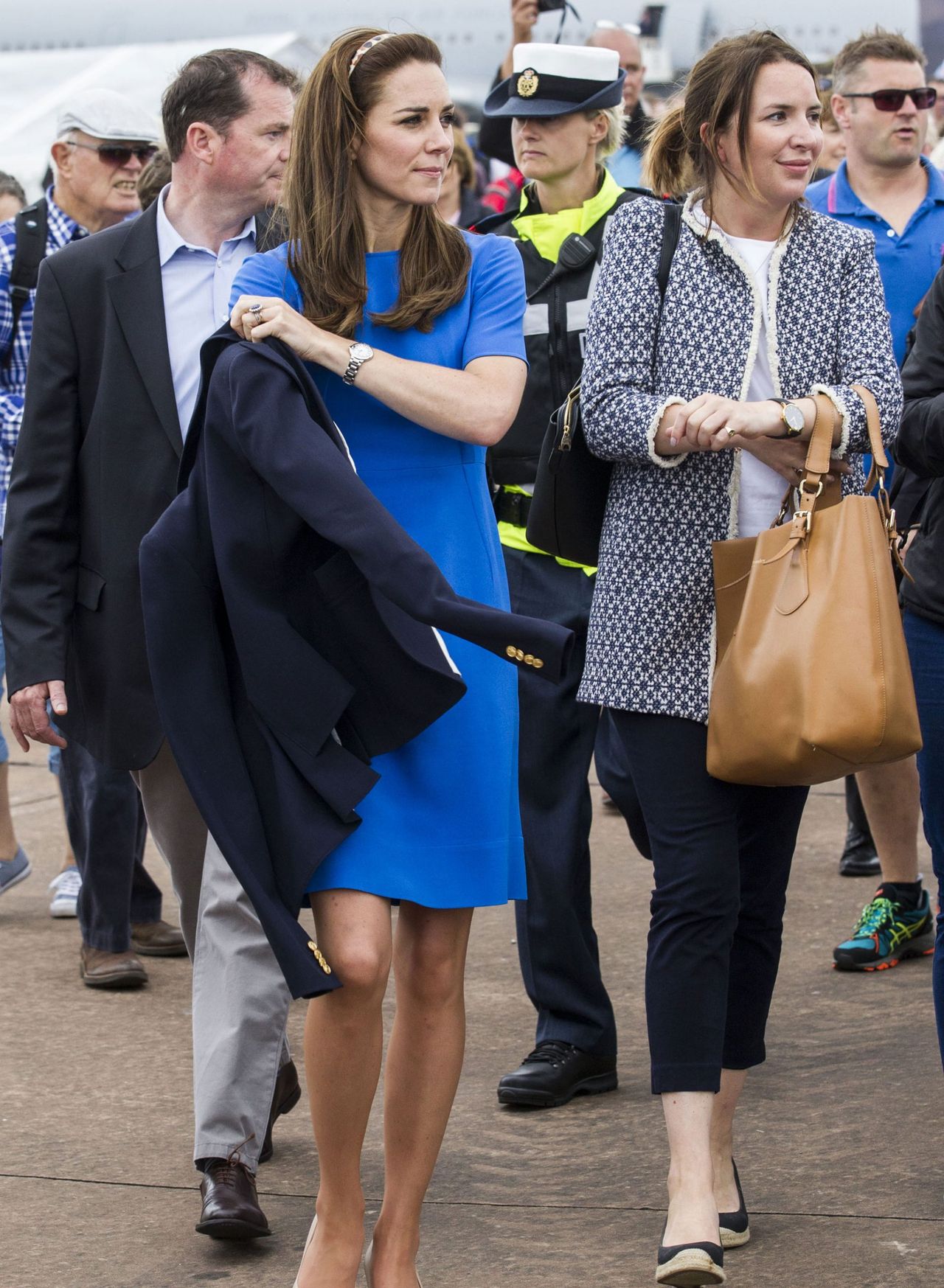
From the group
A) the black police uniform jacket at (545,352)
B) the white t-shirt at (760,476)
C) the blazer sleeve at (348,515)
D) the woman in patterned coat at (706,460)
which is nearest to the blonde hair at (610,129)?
the black police uniform jacket at (545,352)

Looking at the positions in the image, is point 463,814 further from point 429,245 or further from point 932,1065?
point 932,1065

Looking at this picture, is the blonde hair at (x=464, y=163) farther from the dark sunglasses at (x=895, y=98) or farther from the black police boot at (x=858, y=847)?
the black police boot at (x=858, y=847)

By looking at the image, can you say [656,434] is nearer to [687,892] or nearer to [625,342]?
[625,342]

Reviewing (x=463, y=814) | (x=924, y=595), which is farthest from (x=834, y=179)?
(x=463, y=814)

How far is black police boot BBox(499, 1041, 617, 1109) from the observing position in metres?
4.05

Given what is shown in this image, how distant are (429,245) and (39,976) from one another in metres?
2.93

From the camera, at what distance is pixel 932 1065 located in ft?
13.8

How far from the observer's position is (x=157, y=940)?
213 inches

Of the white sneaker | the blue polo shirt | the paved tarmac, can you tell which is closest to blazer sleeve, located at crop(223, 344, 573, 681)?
the paved tarmac

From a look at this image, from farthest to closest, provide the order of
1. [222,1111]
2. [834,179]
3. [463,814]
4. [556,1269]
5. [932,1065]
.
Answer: [834,179] → [932,1065] → [222,1111] → [556,1269] → [463,814]

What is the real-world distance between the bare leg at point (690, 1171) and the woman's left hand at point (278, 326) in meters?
1.43

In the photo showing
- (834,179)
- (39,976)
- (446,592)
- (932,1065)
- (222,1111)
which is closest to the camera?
(446,592)

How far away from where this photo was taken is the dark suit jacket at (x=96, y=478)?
365 centimetres

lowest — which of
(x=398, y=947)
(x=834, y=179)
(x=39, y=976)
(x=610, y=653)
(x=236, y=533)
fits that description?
(x=39, y=976)
